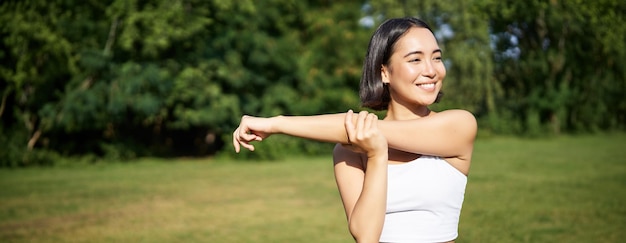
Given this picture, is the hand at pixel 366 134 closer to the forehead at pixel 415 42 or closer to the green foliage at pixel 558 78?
the forehead at pixel 415 42

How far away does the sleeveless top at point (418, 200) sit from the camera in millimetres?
2078

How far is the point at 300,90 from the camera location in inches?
1098

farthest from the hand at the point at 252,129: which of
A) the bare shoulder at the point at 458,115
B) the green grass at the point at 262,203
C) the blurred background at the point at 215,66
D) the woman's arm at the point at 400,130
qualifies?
the blurred background at the point at 215,66

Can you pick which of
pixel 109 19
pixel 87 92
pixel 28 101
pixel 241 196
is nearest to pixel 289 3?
pixel 109 19

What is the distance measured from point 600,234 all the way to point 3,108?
2124 centimetres

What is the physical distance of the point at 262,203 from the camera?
1288 cm

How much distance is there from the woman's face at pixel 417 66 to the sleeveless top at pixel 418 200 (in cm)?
23

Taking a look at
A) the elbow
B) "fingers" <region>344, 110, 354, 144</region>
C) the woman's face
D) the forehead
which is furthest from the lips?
the elbow

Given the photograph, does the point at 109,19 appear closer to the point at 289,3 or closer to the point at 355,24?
the point at 289,3

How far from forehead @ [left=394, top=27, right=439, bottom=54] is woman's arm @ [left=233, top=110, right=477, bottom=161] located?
0.24 m

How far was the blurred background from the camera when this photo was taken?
22.2 meters

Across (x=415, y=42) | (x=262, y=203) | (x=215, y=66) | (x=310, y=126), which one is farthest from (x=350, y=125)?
(x=215, y=66)

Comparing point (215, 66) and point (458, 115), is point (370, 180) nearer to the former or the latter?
point (458, 115)

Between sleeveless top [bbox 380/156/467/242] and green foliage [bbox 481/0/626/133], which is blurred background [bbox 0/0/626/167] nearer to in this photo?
green foliage [bbox 481/0/626/133]
